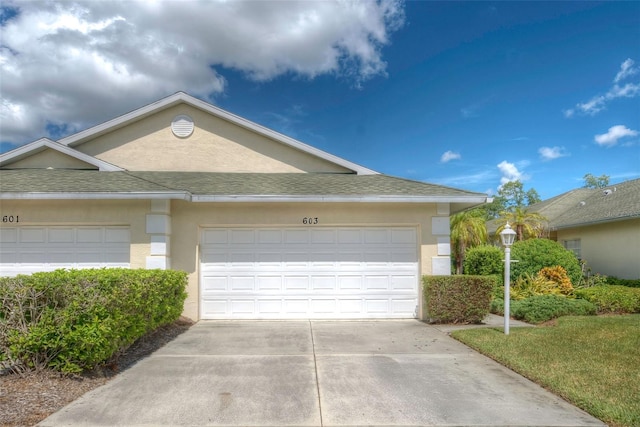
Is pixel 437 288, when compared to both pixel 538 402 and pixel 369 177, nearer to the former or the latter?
pixel 369 177

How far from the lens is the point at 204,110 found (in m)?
12.5

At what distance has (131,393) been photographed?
5.20 metres

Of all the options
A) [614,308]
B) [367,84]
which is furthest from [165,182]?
[614,308]

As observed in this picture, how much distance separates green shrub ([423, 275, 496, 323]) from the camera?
978cm

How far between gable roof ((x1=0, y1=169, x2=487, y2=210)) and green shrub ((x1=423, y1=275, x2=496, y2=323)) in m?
1.87

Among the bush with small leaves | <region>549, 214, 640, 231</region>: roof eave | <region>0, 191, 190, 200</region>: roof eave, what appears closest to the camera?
<region>0, 191, 190, 200</region>: roof eave

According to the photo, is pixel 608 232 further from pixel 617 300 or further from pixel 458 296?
pixel 458 296

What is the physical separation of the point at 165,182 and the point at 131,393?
653 centimetres

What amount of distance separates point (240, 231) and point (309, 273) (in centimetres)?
199

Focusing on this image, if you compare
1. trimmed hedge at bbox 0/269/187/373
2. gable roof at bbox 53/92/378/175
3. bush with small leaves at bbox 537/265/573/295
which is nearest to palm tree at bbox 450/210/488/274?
bush with small leaves at bbox 537/265/573/295

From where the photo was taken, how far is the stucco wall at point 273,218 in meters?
10.2

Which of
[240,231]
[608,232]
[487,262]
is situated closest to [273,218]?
[240,231]

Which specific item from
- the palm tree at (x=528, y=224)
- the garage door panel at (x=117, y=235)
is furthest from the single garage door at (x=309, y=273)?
the palm tree at (x=528, y=224)

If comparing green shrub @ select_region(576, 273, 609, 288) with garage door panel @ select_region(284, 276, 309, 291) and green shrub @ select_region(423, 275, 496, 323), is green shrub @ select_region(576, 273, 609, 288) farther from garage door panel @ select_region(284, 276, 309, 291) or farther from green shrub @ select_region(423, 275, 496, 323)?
garage door panel @ select_region(284, 276, 309, 291)
